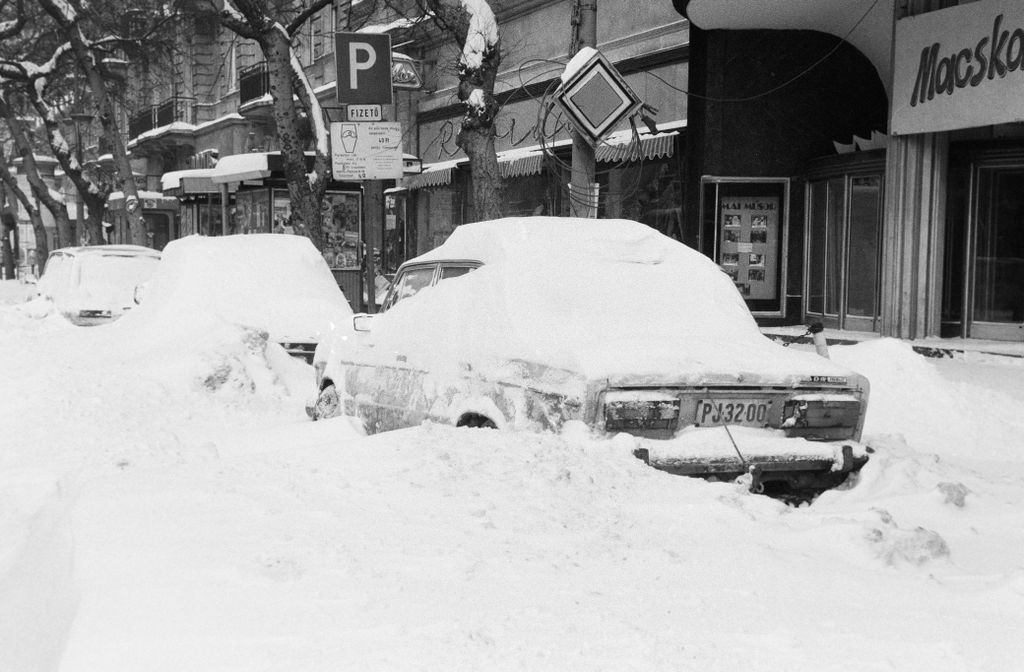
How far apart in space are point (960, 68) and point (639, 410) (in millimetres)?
10081

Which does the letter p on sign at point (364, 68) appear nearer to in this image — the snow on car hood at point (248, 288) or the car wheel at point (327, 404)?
the snow on car hood at point (248, 288)

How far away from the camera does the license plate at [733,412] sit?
543 cm

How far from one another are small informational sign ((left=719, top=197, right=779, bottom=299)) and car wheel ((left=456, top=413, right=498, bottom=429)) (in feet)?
37.2

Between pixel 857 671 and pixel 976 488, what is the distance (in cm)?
311

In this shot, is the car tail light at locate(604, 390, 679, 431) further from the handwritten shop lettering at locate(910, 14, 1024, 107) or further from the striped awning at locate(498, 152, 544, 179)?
the striped awning at locate(498, 152, 544, 179)

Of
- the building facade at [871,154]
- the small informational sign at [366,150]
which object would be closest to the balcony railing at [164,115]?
the building facade at [871,154]

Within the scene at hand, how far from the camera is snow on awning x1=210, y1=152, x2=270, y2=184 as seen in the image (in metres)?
22.0

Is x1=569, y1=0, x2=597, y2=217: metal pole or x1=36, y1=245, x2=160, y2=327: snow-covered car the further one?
x1=36, y1=245, x2=160, y2=327: snow-covered car

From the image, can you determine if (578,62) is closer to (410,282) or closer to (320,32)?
(410,282)

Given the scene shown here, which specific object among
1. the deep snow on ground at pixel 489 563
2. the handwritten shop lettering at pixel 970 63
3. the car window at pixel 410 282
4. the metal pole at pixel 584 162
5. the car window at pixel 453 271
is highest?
the handwritten shop lettering at pixel 970 63

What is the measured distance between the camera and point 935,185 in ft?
46.5

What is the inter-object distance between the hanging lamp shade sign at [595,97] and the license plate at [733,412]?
444 centimetres

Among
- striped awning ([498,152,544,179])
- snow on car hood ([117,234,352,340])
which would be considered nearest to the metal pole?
snow on car hood ([117,234,352,340])

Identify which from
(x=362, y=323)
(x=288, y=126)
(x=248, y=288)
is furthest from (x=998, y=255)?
(x=288, y=126)
